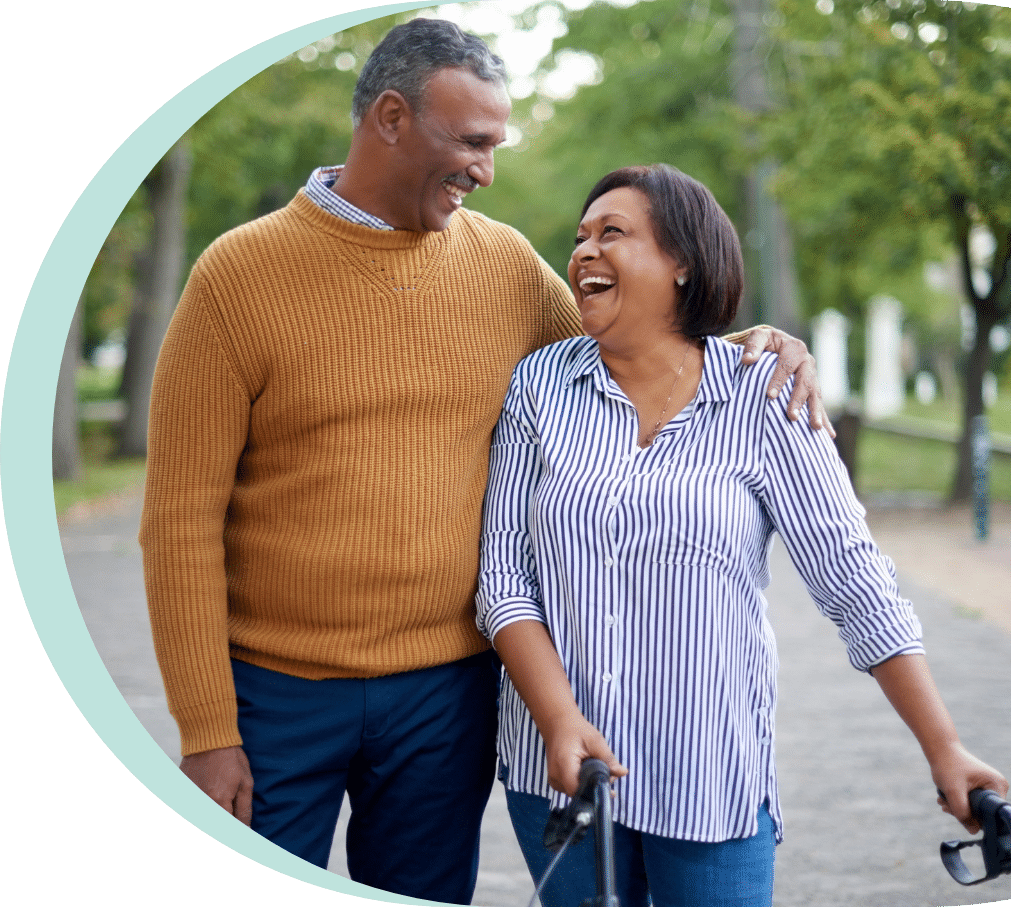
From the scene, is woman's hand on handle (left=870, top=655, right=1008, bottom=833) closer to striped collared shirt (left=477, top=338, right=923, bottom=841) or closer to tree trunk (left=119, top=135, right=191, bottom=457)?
striped collared shirt (left=477, top=338, right=923, bottom=841)

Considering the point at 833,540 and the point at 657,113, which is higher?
the point at 657,113

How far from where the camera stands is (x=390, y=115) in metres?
1.92

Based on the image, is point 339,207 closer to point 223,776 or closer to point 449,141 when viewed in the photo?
point 449,141

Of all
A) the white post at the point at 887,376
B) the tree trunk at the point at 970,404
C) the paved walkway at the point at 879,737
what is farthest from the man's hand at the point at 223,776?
the white post at the point at 887,376

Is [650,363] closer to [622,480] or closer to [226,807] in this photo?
[622,480]

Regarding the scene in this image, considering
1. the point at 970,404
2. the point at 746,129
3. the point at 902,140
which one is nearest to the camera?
the point at 970,404

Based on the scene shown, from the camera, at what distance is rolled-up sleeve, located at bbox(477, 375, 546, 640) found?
71.8 inches

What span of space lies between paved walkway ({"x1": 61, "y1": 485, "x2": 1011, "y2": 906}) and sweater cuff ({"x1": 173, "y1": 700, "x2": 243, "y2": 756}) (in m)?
1.48

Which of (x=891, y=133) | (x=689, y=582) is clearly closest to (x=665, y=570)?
(x=689, y=582)

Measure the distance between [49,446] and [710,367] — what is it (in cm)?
132

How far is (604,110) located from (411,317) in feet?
40.6

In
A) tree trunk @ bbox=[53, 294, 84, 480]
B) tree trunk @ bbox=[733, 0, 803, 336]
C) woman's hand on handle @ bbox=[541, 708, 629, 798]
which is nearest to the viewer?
woman's hand on handle @ bbox=[541, 708, 629, 798]

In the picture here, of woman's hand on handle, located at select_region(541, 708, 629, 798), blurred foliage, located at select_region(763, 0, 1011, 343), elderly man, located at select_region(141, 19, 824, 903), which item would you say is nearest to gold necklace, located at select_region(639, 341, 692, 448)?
elderly man, located at select_region(141, 19, 824, 903)

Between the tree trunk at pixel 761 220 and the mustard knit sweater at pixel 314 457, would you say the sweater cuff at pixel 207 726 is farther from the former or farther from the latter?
the tree trunk at pixel 761 220
